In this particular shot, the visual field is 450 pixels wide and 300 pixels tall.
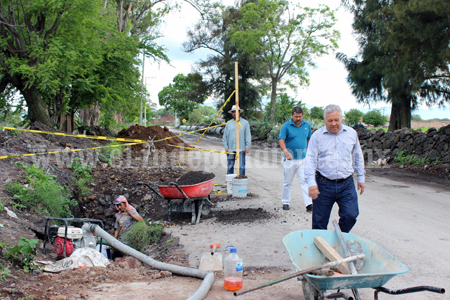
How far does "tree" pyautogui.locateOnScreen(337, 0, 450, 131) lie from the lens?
38.8ft

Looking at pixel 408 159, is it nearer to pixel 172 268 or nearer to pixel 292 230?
pixel 292 230

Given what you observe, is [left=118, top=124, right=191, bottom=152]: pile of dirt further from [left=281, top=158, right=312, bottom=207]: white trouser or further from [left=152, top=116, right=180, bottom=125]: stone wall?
[left=152, top=116, right=180, bottom=125]: stone wall

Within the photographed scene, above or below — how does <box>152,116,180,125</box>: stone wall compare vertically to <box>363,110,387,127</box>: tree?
above

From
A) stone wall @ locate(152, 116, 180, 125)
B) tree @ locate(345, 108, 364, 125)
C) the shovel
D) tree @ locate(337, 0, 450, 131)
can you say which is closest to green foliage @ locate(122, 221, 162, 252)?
the shovel

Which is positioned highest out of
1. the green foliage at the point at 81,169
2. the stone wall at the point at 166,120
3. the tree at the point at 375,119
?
the stone wall at the point at 166,120

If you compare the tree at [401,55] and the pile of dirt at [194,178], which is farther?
the tree at [401,55]

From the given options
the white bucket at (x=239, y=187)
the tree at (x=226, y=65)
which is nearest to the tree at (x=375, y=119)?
the tree at (x=226, y=65)

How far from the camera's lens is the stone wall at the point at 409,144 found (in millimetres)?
13633

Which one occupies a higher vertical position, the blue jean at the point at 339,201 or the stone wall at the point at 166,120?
the stone wall at the point at 166,120

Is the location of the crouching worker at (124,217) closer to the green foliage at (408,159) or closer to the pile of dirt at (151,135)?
the pile of dirt at (151,135)

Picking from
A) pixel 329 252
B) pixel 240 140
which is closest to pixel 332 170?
pixel 329 252

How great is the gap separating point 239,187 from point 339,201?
161 inches

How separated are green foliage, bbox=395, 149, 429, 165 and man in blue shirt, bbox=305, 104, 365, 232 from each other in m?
11.2

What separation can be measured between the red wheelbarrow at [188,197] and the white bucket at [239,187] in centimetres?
129
